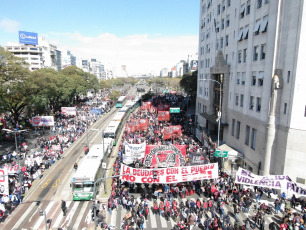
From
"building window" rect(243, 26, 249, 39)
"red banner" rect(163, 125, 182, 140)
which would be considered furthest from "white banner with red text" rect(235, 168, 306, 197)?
"building window" rect(243, 26, 249, 39)

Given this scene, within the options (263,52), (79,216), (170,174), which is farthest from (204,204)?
(263,52)

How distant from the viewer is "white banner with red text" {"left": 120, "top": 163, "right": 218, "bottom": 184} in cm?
2183

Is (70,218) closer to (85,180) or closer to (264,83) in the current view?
(85,180)

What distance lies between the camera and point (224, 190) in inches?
935

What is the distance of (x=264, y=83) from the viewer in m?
26.2

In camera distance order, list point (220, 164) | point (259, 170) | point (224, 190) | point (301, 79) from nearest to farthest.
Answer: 1. point (301, 79)
2. point (224, 190)
3. point (259, 170)
4. point (220, 164)

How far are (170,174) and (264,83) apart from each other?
1486cm

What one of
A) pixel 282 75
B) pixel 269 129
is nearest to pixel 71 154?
pixel 269 129

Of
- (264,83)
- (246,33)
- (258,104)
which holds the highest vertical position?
(246,33)

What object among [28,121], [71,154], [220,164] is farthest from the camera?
[28,121]

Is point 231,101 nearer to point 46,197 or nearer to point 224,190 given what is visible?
point 224,190

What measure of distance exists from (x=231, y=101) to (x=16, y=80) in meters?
35.1

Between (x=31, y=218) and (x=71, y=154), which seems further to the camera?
(x=71, y=154)

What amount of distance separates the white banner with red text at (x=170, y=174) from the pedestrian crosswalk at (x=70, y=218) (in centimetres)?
Result: 272
